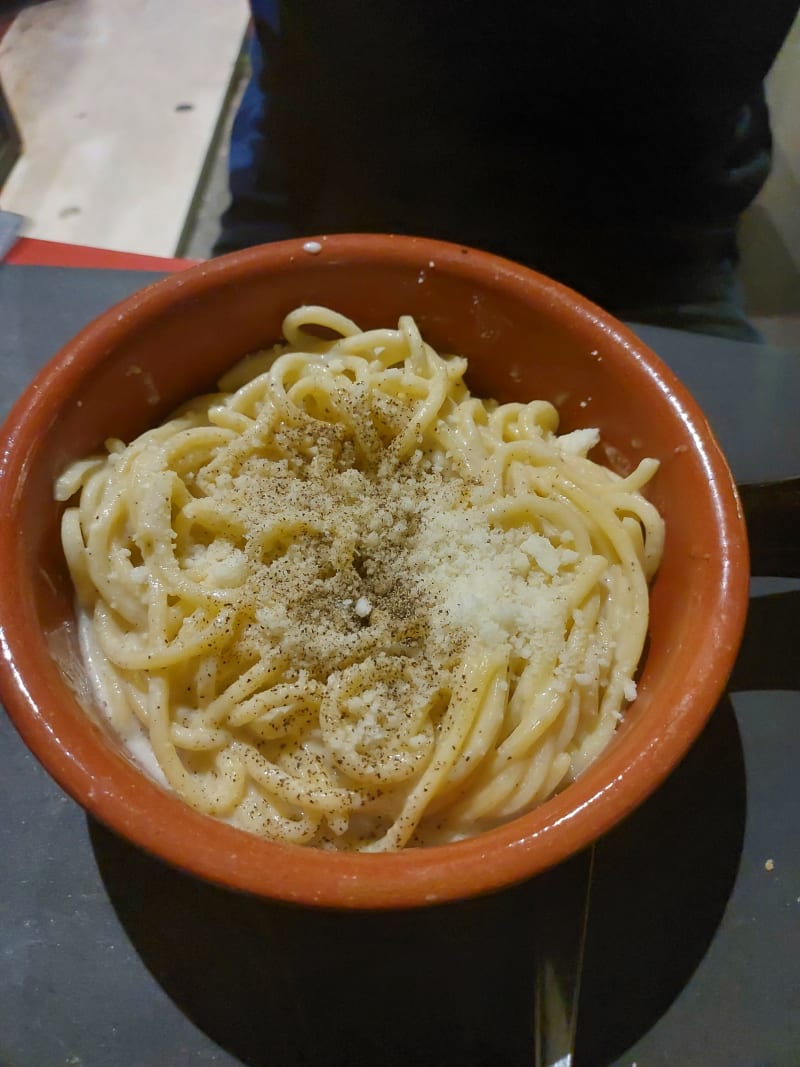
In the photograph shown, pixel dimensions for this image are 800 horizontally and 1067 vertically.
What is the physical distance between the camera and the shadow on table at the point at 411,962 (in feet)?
3.34

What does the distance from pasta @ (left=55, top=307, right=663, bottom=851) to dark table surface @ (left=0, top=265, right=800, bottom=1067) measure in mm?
139

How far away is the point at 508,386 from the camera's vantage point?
147 cm

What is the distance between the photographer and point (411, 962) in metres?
1.05

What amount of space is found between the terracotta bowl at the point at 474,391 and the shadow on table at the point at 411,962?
168mm

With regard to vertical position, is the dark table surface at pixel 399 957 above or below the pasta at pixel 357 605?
below

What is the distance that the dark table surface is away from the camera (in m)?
1.02

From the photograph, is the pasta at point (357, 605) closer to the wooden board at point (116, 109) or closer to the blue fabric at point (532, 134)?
the blue fabric at point (532, 134)

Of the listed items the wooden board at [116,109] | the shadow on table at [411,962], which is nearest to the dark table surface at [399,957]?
the shadow on table at [411,962]

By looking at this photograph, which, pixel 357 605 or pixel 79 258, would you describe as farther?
pixel 79 258

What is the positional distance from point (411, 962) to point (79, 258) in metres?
1.59

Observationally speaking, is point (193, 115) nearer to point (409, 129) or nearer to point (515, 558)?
point (409, 129)

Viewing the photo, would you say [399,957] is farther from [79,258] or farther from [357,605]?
[79,258]

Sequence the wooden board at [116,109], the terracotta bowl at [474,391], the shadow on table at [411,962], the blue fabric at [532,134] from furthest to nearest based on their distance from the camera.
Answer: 1. the wooden board at [116,109]
2. the blue fabric at [532,134]
3. the shadow on table at [411,962]
4. the terracotta bowl at [474,391]

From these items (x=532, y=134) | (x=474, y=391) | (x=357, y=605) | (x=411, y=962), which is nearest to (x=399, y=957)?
(x=411, y=962)
